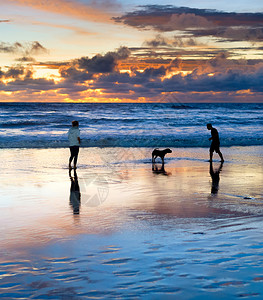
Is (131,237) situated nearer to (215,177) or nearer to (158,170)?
(215,177)

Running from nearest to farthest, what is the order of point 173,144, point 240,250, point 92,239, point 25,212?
point 240,250
point 92,239
point 25,212
point 173,144

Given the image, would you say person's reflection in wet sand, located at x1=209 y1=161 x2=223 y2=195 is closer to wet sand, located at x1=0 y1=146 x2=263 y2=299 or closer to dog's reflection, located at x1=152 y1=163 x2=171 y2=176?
wet sand, located at x1=0 y1=146 x2=263 y2=299

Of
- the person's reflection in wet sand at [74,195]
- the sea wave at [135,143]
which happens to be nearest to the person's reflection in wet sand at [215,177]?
the person's reflection in wet sand at [74,195]

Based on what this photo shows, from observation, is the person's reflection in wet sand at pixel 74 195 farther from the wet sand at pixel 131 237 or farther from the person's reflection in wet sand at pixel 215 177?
the person's reflection in wet sand at pixel 215 177

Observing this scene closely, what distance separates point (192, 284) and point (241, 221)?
3015 mm

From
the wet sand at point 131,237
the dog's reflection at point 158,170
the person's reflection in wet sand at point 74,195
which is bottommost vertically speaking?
the wet sand at point 131,237

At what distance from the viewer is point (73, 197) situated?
31.6ft

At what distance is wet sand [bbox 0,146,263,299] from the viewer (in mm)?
4410

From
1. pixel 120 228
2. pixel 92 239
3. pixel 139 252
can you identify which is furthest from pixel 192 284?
pixel 120 228

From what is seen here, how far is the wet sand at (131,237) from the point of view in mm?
4410

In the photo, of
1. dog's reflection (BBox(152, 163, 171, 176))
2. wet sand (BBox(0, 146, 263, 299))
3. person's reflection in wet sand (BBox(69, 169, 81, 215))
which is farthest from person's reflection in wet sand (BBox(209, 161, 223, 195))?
person's reflection in wet sand (BBox(69, 169, 81, 215))

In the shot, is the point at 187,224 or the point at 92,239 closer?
the point at 92,239

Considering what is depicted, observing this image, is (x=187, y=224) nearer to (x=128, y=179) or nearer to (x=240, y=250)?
(x=240, y=250)

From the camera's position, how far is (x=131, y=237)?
6.22 m
